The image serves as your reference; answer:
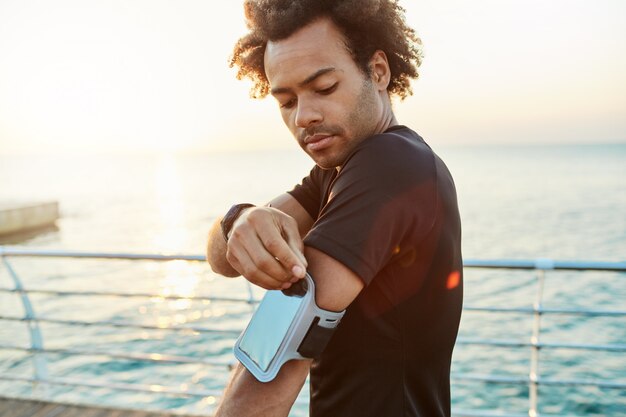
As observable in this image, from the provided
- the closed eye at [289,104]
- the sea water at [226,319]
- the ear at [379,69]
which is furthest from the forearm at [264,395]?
the sea water at [226,319]

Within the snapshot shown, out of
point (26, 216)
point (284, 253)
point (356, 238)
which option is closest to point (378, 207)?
point (356, 238)

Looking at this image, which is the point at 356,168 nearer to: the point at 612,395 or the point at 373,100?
the point at 373,100

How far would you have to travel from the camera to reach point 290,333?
0.83 meters

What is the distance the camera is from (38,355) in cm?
344

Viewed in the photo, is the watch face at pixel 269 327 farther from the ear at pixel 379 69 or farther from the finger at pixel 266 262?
the ear at pixel 379 69

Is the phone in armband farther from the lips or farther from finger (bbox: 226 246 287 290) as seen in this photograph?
the lips

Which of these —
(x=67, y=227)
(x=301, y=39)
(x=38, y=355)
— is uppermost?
(x=301, y=39)

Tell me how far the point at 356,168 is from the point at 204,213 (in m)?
41.8

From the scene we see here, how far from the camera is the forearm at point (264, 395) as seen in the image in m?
0.83

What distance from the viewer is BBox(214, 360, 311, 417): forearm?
832 mm

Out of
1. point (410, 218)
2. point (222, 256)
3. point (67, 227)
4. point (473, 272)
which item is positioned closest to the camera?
point (410, 218)

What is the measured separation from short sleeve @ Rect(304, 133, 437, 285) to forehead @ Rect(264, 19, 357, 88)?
0.25 metres

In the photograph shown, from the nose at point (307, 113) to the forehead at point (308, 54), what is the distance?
50mm

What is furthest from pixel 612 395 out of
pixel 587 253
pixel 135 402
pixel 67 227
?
pixel 67 227
